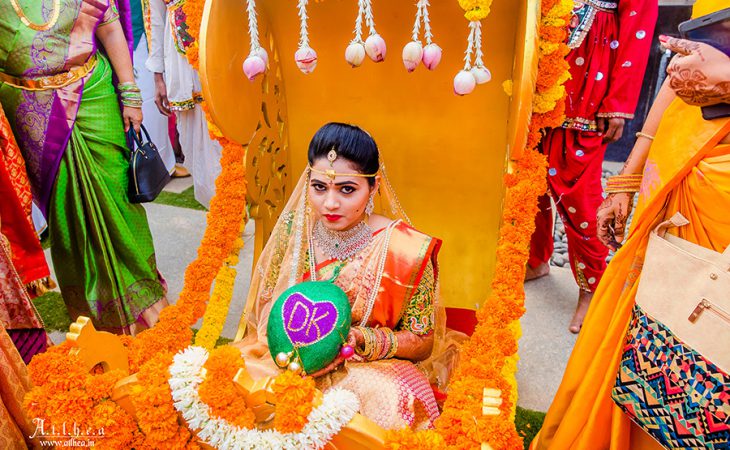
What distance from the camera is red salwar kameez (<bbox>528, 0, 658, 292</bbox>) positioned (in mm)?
2693

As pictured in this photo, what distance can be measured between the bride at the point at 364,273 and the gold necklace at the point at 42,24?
149 centimetres

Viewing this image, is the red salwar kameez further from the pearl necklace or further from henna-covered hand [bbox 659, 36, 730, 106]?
the pearl necklace

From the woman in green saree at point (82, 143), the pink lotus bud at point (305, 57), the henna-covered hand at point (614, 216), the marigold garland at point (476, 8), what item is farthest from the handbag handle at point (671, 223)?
the woman in green saree at point (82, 143)

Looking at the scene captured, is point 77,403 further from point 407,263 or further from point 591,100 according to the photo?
point 591,100

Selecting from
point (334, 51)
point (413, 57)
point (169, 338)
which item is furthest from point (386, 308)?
point (334, 51)

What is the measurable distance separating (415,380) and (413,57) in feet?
3.64

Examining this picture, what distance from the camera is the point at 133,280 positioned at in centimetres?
303

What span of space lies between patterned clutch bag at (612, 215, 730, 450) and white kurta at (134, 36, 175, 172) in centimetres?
486

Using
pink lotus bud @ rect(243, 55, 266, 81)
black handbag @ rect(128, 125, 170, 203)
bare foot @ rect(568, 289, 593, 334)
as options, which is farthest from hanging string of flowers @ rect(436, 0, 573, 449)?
black handbag @ rect(128, 125, 170, 203)

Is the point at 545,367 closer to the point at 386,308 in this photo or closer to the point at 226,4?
the point at 386,308

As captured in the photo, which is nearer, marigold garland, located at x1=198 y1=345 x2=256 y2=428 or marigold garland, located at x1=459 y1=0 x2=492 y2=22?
marigold garland, located at x1=198 y1=345 x2=256 y2=428

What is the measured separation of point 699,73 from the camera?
1.36 meters

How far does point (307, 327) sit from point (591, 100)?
7.08 ft

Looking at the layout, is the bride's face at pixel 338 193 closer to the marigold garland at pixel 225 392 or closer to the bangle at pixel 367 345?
the bangle at pixel 367 345
